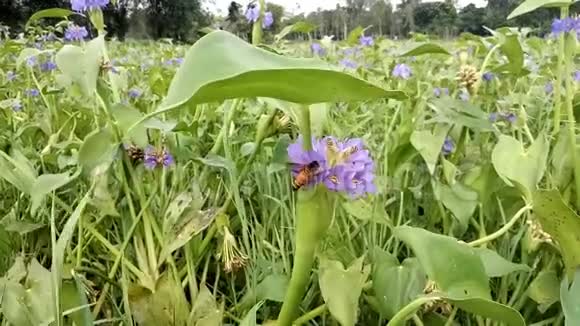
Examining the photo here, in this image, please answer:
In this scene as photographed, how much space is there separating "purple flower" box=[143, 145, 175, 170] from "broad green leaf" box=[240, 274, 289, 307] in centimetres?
16

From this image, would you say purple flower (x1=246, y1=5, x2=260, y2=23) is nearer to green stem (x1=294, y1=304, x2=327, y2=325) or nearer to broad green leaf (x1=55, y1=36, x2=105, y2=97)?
broad green leaf (x1=55, y1=36, x2=105, y2=97)

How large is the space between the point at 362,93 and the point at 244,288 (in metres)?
0.29

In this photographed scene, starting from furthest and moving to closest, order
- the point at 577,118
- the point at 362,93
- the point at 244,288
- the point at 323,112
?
the point at 577,118 → the point at 244,288 → the point at 323,112 → the point at 362,93

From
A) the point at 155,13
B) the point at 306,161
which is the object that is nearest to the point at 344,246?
the point at 306,161

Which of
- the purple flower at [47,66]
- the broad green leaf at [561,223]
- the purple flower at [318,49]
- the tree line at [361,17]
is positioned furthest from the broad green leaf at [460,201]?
the tree line at [361,17]

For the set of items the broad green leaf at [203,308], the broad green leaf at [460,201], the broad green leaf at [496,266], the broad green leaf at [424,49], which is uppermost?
the broad green leaf at [424,49]

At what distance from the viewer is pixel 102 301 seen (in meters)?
0.48

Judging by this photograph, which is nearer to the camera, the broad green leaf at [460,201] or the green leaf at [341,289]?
the green leaf at [341,289]

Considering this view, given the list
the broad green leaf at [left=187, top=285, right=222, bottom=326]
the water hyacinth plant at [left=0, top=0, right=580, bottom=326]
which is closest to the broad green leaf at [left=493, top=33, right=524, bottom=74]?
the water hyacinth plant at [left=0, top=0, right=580, bottom=326]

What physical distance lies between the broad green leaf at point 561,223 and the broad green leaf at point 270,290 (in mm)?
158

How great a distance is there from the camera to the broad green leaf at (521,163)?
1.51ft

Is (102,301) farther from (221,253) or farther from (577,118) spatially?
(577,118)

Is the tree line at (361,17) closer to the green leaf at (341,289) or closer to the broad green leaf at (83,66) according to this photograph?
the broad green leaf at (83,66)

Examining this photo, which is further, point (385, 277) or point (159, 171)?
point (159, 171)
